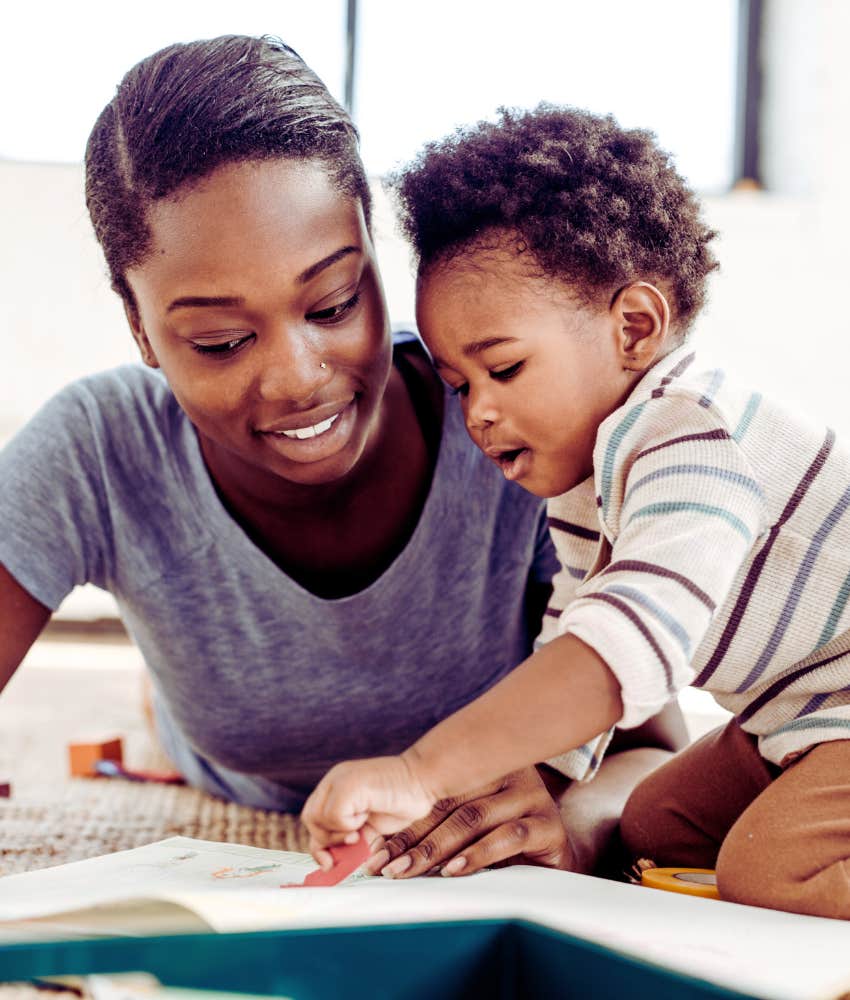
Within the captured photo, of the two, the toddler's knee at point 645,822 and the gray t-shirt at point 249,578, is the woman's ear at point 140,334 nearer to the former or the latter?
the gray t-shirt at point 249,578

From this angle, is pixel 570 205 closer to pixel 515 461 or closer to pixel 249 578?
pixel 515 461

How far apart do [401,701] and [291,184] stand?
20.5 inches

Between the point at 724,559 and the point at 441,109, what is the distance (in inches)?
89.4

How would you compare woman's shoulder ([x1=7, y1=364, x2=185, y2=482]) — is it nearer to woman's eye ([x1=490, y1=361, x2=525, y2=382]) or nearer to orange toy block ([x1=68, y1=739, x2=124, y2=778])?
woman's eye ([x1=490, y1=361, x2=525, y2=382])

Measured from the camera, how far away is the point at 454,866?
29.3 inches

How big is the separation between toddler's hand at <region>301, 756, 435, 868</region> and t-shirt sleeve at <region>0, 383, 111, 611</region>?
0.48m

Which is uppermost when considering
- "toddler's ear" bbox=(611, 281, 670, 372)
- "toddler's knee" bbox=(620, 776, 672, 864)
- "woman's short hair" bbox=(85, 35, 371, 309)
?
"woman's short hair" bbox=(85, 35, 371, 309)

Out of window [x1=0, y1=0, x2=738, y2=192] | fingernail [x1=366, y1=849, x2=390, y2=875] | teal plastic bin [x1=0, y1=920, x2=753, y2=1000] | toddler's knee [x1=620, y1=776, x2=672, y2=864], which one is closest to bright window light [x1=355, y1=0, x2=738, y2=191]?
window [x1=0, y1=0, x2=738, y2=192]

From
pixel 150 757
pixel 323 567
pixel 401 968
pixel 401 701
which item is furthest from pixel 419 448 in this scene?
pixel 150 757

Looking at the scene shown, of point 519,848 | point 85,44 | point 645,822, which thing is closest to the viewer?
point 519,848

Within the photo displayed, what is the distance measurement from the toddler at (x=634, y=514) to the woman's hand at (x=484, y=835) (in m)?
0.02

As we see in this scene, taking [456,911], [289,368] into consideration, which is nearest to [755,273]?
[289,368]

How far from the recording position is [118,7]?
268 cm

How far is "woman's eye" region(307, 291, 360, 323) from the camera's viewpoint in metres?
0.84
